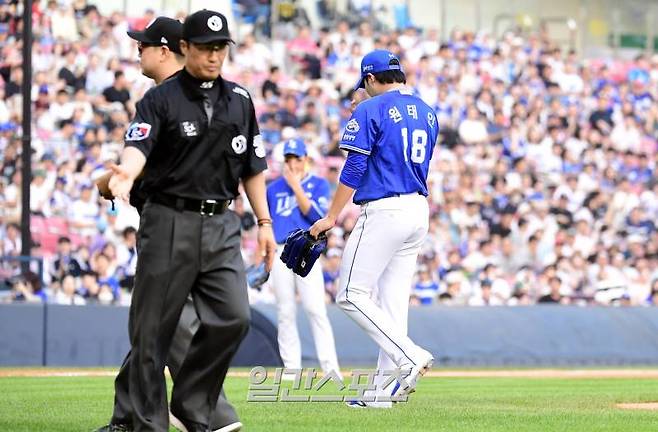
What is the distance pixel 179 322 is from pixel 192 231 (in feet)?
2.89

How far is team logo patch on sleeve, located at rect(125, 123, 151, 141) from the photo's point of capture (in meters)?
6.19

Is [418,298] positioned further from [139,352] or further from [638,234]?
[139,352]

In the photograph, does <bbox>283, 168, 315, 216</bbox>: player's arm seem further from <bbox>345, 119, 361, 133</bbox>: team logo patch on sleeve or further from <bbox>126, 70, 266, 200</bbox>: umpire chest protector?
<bbox>126, 70, 266, 200</bbox>: umpire chest protector

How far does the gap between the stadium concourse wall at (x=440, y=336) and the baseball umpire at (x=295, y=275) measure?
2199 millimetres

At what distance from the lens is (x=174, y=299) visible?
6406mm

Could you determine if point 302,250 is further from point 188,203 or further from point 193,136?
point 193,136

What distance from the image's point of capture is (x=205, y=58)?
6367mm

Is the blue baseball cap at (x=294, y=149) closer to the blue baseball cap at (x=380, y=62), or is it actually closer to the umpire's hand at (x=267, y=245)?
the blue baseball cap at (x=380, y=62)

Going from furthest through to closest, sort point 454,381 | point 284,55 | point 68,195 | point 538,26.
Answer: point 538,26 → point 284,55 → point 68,195 → point 454,381

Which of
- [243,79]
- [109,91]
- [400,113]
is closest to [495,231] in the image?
[243,79]

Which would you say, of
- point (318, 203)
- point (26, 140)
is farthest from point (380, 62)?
point (26, 140)

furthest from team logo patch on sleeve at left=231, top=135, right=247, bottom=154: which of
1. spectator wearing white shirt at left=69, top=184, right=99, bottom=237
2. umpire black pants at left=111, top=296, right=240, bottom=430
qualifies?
spectator wearing white shirt at left=69, top=184, right=99, bottom=237

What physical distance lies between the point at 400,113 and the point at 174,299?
120 inches

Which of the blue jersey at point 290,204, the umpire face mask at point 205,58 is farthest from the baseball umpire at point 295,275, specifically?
the umpire face mask at point 205,58
